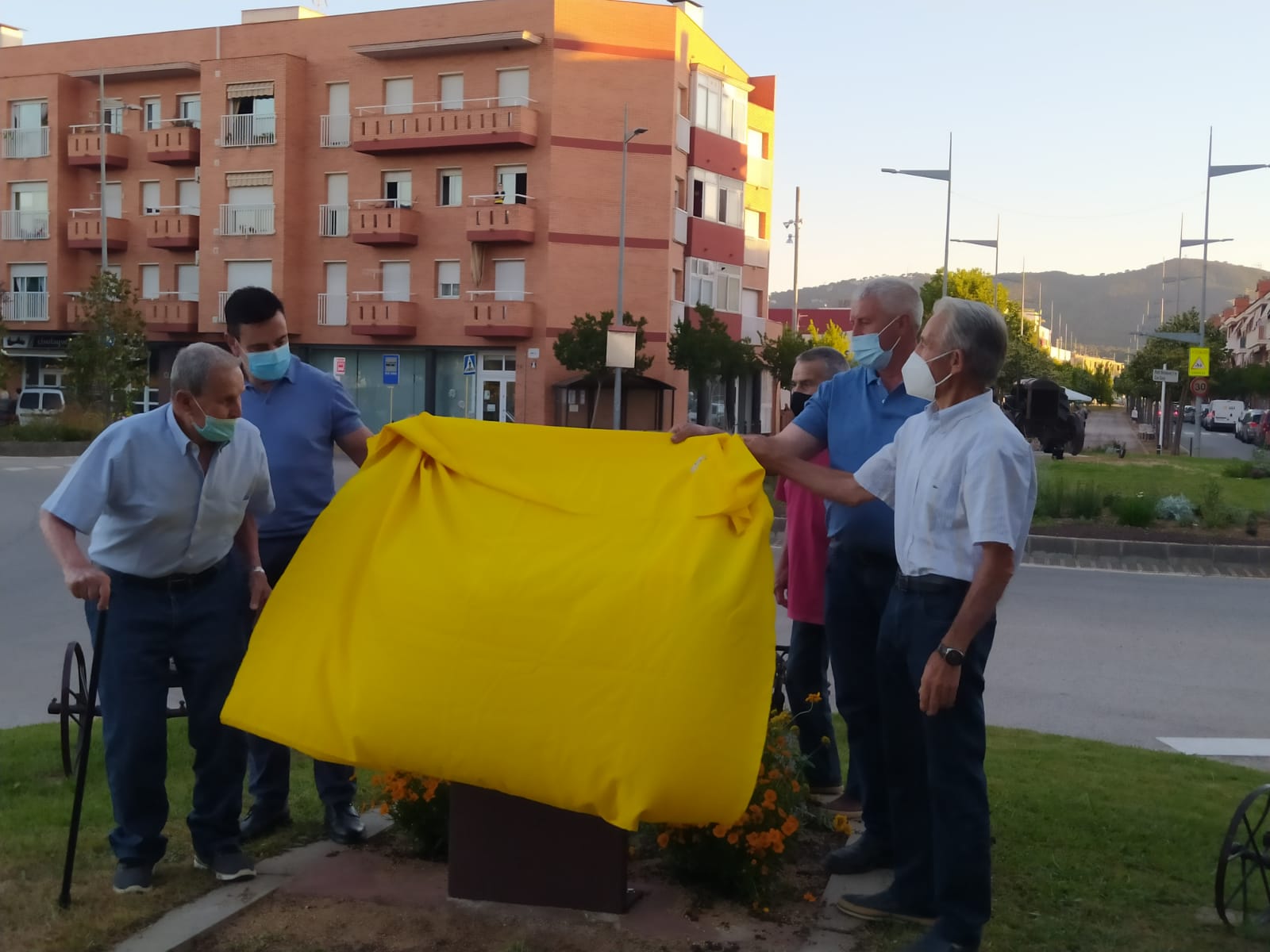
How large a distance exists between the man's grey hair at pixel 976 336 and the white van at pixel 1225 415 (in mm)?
81499

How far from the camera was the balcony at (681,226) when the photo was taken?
159ft

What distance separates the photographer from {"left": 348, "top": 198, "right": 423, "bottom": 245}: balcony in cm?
4700

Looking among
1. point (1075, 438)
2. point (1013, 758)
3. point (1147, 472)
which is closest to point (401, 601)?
point (1013, 758)

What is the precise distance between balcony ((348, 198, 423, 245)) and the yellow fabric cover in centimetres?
4389

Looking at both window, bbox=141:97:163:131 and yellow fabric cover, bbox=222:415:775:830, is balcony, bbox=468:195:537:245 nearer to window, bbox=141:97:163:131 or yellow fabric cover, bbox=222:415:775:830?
window, bbox=141:97:163:131

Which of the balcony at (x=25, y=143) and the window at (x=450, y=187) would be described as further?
the balcony at (x=25, y=143)

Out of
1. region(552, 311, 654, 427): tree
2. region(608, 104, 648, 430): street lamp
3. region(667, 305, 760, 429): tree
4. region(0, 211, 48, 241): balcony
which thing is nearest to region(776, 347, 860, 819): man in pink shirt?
region(608, 104, 648, 430): street lamp

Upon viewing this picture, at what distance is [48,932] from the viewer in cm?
413

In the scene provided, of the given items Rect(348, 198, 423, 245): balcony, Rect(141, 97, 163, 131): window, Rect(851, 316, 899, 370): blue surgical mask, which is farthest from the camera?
Rect(141, 97, 163, 131): window

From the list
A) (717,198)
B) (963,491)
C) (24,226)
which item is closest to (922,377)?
(963,491)

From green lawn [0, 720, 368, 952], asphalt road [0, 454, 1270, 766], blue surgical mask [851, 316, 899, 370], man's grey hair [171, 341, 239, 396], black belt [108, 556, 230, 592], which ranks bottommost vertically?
asphalt road [0, 454, 1270, 766]

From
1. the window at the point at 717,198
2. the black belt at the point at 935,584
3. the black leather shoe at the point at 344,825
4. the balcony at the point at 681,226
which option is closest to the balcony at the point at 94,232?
the balcony at the point at 681,226

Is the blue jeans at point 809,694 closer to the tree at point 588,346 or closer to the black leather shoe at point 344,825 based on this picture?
the black leather shoe at point 344,825

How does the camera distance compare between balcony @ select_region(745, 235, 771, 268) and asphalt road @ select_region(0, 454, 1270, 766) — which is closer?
asphalt road @ select_region(0, 454, 1270, 766)
